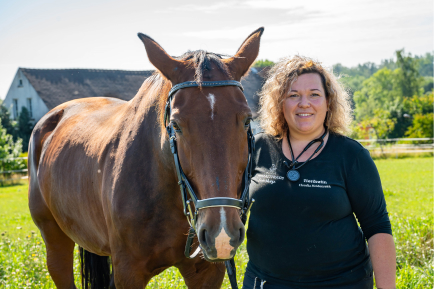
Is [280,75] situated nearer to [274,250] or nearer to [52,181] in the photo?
[274,250]

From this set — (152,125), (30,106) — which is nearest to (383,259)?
(152,125)

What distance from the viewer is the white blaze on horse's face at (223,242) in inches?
72.0

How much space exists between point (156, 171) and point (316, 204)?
3.62 feet

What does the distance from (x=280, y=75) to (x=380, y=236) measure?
1303mm

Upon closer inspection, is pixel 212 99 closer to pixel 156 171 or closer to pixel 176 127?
pixel 176 127

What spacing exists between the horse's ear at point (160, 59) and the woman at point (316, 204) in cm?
83

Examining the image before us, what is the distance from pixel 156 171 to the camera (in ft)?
8.44

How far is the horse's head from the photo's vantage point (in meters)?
1.88

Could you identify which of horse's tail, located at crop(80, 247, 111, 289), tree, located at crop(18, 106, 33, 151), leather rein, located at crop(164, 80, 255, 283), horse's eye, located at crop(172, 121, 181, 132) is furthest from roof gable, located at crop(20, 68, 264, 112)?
horse's eye, located at crop(172, 121, 181, 132)

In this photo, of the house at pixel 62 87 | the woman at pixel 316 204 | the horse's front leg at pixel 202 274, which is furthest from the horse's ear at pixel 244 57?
the house at pixel 62 87

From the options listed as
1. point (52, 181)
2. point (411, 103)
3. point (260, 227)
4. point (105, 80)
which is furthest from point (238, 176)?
point (411, 103)

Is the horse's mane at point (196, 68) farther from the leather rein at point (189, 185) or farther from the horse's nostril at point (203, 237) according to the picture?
the horse's nostril at point (203, 237)

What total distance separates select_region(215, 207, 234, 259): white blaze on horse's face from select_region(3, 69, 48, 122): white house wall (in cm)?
2797

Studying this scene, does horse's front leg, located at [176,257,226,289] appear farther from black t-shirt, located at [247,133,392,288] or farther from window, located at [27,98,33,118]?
window, located at [27,98,33,118]
